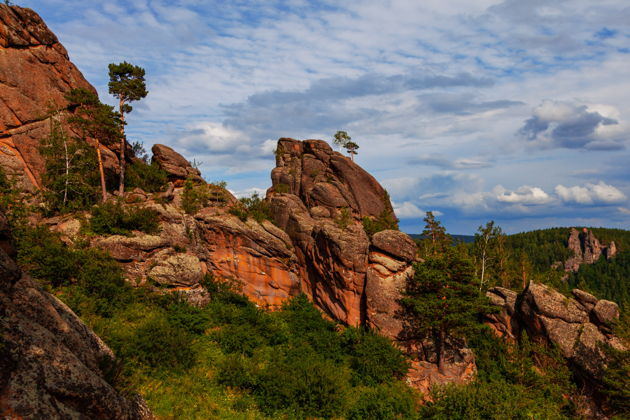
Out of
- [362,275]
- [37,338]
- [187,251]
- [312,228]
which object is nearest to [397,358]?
[362,275]

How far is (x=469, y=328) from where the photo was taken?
30.7 meters

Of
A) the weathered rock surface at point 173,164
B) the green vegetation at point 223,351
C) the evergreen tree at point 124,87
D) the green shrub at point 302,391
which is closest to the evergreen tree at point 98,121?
the evergreen tree at point 124,87

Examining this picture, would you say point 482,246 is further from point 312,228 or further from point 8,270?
point 8,270

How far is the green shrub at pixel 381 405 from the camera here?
23.4 m

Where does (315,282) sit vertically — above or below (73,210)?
below

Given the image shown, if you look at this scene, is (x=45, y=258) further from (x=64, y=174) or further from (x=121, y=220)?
(x=64, y=174)

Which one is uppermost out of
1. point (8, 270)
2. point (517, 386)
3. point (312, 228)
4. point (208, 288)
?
point (312, 228)

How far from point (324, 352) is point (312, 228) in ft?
52.1

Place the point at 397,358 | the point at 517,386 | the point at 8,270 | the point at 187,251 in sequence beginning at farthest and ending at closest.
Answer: the point at 187,251 < the point at 397,358 < the point at 517,386 < the point at 8,270

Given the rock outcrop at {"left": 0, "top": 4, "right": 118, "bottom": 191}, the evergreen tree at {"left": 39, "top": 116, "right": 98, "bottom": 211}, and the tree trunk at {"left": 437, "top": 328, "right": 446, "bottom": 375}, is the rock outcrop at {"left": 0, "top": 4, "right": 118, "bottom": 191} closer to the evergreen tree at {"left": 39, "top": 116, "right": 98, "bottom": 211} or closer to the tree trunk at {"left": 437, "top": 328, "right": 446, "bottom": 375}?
the evergreen tree at {"left": 39, "top": 116, "right": 98, "bottom": 211}

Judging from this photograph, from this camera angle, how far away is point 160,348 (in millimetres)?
22484

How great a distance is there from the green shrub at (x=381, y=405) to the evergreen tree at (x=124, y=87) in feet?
116

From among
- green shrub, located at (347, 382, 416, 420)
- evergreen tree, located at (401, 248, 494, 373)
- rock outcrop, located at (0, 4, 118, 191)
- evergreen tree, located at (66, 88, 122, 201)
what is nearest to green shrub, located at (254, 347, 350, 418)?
green shrub, located at (347, 382, 416, 420)

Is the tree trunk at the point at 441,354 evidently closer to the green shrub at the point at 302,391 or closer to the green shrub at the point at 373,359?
the green shrub at the point at 373,359
